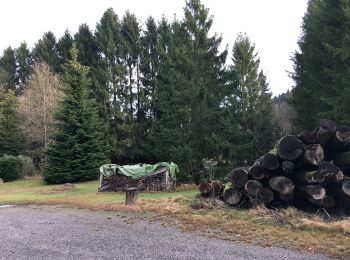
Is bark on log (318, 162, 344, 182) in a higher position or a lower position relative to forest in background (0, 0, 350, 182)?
lower

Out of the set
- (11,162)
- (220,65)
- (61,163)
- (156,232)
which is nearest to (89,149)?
(61,163)

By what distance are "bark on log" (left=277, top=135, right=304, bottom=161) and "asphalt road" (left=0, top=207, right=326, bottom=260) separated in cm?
364

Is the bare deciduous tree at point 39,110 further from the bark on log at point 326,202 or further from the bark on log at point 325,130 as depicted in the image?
the bark on log at point 326,202

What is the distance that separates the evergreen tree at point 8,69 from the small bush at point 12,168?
2098 cm

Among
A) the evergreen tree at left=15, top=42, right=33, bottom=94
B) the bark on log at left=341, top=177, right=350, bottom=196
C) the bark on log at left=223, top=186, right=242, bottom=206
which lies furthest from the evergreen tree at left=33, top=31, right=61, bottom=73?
the bark on log at left=341, top=177, right=350, bottom=196

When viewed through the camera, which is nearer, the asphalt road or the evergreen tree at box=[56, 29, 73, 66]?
the asphalt road

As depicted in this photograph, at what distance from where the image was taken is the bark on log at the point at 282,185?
32.2 feet

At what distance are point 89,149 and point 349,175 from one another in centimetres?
2154

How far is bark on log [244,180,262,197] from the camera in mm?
10258

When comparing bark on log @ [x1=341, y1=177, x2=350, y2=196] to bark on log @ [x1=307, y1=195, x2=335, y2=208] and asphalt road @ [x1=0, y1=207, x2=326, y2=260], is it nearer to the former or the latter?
bark on log @ [x1=307, y1=195, x2=335, y2=208]

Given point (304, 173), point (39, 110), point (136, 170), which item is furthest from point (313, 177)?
point (39, 110)

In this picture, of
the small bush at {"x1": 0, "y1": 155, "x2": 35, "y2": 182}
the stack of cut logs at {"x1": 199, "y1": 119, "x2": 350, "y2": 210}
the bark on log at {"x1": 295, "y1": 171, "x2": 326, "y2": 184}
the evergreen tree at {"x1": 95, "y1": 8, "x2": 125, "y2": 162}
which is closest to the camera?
the bark on log at {"x1": 295, "y1": 171, "x2": 326, "y2": 184}

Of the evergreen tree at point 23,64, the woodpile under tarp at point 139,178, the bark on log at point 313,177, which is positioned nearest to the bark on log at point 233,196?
the bark on log at point 313,177

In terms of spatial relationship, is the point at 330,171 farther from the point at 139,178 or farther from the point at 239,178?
the point at 139,178
